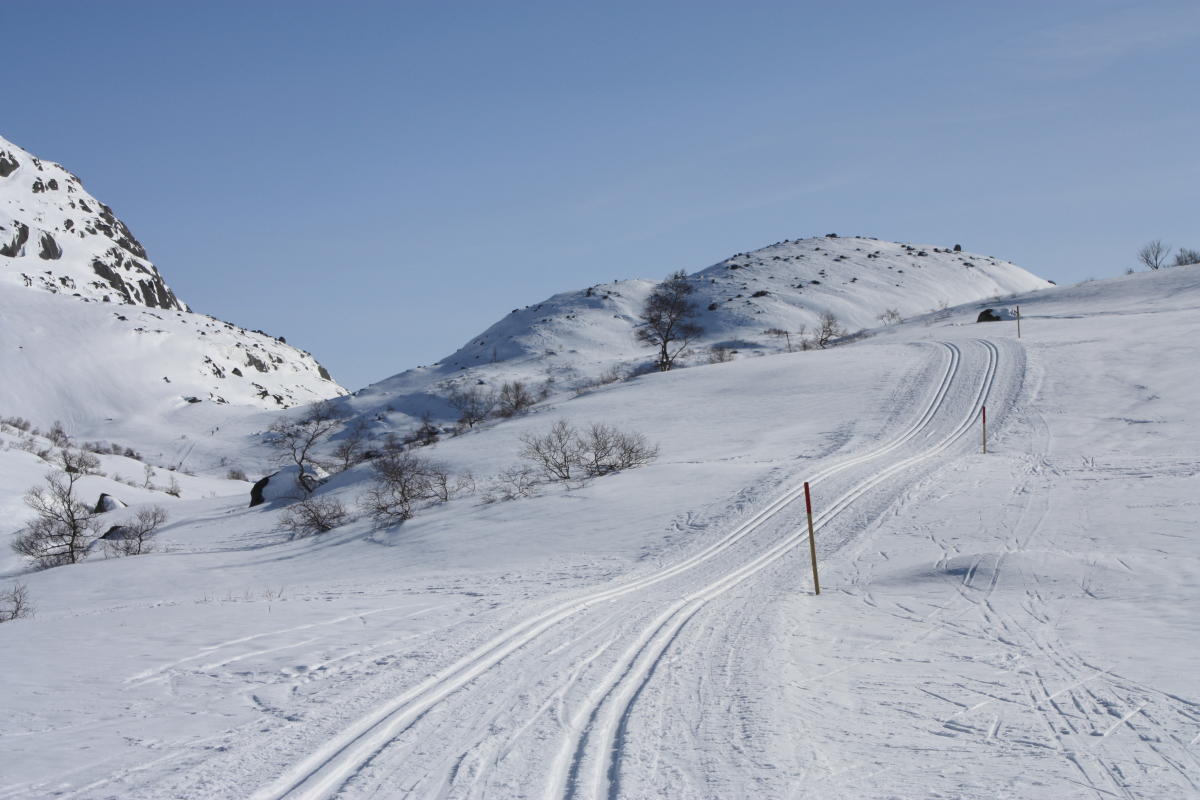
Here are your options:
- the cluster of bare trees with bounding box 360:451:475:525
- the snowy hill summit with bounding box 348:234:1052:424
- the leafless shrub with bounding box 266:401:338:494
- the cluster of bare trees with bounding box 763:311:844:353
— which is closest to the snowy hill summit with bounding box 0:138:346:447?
the leafless shrub with bounding box 266:401:338:494

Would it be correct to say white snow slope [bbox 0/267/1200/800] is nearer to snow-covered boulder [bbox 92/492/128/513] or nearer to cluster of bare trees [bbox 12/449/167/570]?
cluster of bare trees [bbox 12/449/167/570]

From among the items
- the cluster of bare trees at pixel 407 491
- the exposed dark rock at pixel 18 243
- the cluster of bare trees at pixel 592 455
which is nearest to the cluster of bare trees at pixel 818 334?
the cluster of bare trees at pixel 592 455

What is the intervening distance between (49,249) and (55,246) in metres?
2.37

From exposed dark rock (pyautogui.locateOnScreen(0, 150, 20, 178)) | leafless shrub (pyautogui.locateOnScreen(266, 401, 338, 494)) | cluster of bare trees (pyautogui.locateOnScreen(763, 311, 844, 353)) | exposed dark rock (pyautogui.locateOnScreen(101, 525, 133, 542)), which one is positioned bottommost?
exposed dark rock (pyautogui.locateOnScreen(101, 525, 133, 542))

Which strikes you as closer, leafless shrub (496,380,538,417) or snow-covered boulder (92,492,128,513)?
snow-covered boulder (92,492,128,513)

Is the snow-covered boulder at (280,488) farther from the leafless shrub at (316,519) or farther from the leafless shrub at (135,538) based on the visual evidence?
the leafless shrub at (316,519)

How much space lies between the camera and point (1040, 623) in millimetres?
9742

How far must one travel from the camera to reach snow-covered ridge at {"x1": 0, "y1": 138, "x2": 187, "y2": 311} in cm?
15738

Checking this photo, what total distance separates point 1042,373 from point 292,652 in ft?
117

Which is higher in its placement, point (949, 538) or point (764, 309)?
point (764, 309)

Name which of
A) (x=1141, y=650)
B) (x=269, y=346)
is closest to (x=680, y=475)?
(x=1141, y=650)

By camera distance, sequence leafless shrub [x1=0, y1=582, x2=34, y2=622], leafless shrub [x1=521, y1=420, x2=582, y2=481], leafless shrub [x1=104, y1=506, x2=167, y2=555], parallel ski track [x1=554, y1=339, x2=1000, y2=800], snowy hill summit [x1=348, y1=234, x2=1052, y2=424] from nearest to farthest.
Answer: parallel ski track [x1=554, y1=339, x2=1000, y2=800] < leafless shrub [x1=0, y1=582, x2=34, y2=622] < leafless shrub [x1=521, y1=420, x2=582, y2=481] < leafless shrub [x1=104, y1=506, x2=167, y2=555] < snowy hill summit [x1=348, y1=234, x2=1052, y2=424]

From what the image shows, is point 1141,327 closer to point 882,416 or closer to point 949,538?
point 882,416

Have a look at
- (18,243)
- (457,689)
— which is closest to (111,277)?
(18,243)
